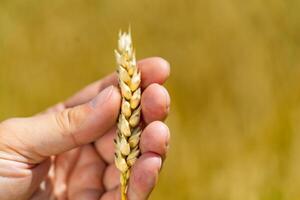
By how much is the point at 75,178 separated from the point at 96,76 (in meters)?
0.43

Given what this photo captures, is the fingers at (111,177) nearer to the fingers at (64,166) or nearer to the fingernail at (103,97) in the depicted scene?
the fingers at (64,166)

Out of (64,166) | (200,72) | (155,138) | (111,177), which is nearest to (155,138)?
(155,138)

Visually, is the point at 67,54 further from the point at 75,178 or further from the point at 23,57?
the point at 75,178

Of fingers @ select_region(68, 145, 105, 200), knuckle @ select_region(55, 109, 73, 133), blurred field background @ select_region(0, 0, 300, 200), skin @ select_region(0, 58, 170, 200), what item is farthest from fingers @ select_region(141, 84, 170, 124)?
blurred field background @ select_region(0, 0, 300, 200)

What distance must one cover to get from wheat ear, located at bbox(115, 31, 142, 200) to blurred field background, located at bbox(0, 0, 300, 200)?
50 centimetres

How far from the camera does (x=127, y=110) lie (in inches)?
38.1

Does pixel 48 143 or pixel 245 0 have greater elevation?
pixel 245 0

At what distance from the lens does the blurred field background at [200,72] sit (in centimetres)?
144

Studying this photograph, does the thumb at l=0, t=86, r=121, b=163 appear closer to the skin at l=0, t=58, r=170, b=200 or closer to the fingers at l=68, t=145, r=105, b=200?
the skin at l=0, t=58, r=170, b=200

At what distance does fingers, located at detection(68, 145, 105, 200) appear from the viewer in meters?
1.18

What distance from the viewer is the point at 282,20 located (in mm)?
1446

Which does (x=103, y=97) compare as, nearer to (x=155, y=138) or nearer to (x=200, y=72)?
(x=155, y=138)

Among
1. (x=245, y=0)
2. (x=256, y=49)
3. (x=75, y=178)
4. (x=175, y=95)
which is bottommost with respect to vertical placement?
(x=75, y=178)

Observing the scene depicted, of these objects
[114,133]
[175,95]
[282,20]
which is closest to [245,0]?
[282,20]
